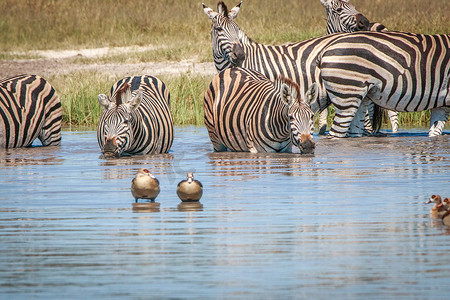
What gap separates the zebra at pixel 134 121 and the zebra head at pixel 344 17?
3968 millimetres

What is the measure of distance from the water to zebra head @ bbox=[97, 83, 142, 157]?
1.31ft

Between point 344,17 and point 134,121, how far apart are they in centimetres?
536

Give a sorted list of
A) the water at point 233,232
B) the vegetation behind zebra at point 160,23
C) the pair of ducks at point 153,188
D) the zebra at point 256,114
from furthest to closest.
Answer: the vegetation behind zebra at point 160,23 < the zebra at point 256,114 < the pair of ducks at point 153,188 < the water at point 233,232

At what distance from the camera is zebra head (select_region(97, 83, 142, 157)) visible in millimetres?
11938

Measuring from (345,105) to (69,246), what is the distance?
27.5ft

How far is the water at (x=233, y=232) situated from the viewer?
5445 millimetres

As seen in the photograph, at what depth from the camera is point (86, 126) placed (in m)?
18.2

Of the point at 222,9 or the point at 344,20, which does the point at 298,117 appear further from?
the point at 344,20

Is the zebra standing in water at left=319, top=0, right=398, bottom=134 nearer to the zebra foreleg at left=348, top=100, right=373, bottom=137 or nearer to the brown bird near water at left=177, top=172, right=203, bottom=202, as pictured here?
the zebra foreleg at left=348, top=100, right=373, bottom=137

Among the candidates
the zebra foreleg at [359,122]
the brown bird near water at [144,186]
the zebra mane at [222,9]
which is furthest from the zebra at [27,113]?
the brown bird near water at [144,186]

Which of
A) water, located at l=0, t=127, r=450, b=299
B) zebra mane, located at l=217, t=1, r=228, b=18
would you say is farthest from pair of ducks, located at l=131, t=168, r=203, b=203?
zebra mane, located at l=217, t=1, r=228, b=18

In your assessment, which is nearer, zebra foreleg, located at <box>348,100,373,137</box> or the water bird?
the water bird

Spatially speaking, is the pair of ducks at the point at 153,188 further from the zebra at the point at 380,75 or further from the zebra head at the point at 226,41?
the zebra head at the point at 226,41

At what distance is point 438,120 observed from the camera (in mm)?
14859
